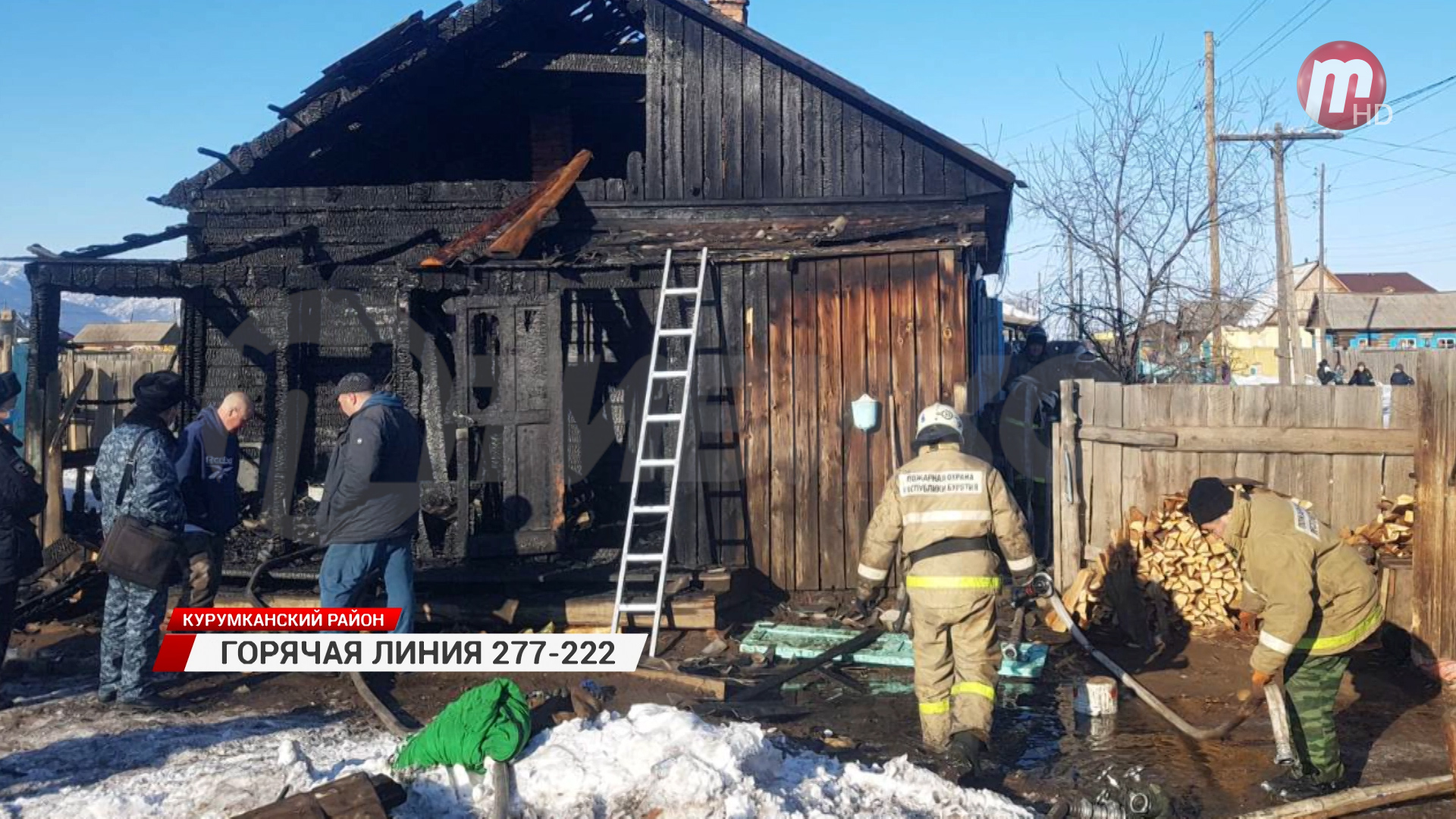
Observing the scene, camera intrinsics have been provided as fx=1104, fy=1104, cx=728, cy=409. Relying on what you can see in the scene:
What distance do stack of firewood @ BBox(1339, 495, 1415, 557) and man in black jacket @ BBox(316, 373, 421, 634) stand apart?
20.7ft

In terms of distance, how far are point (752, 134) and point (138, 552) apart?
5.99 m

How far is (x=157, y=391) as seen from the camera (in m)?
6.62

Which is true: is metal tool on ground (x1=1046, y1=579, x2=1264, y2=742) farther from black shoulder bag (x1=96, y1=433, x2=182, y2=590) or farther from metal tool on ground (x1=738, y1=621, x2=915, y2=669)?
black shoulder bag (x1=96, y1=433, x2=182, y2=590)

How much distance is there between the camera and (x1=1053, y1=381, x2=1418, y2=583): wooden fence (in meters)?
7.74

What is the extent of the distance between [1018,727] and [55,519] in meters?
8.04

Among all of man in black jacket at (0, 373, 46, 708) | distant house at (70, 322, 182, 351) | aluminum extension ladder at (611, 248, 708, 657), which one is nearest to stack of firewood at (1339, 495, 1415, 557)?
aluminum extension ladder at (611, 248, 708, 657)

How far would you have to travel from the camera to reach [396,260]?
992cm

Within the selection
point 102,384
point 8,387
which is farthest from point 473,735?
point 102,384

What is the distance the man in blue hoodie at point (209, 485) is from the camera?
7.00 meters

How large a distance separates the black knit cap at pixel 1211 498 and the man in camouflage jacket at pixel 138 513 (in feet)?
18.6

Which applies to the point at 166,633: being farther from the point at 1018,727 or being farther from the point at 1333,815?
the point at 1333,815

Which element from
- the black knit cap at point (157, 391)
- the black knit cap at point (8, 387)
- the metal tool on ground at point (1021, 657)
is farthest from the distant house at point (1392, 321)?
the black knit cap at point (8, 387)

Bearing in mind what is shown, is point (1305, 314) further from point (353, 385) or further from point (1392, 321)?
point (353, 385)

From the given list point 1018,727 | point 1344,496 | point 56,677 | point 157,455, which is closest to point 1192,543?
point 1344,496
